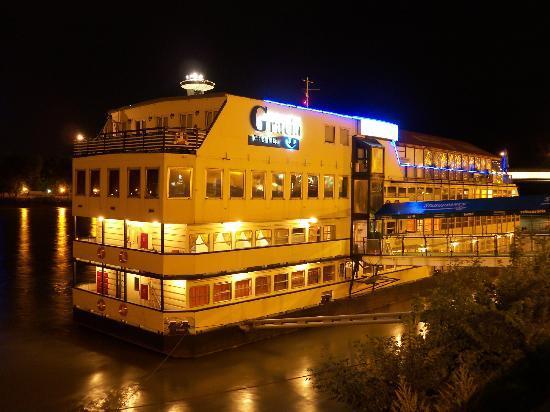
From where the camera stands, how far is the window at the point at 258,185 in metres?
24.2

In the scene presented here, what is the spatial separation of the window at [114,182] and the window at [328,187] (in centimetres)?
1006

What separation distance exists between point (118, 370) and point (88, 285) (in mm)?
7385

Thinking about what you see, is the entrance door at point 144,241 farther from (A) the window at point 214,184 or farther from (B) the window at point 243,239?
(A) the window at point 214,184

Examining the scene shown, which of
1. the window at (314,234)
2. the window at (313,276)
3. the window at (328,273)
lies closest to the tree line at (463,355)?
the window at (313,276)

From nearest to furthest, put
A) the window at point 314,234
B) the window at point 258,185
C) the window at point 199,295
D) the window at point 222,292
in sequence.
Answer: the window at point 199,295
the window at point 222,292
the window at point 258,185
the window at point 314,234

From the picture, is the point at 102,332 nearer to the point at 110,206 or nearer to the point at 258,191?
the point at 110,206

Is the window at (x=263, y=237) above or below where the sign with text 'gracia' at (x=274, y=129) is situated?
below

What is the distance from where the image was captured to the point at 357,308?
96.6 ft

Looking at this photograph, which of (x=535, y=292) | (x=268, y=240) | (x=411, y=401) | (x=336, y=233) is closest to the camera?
(x=411, y=401)

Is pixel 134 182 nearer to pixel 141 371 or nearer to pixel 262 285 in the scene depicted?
pixel 262 285

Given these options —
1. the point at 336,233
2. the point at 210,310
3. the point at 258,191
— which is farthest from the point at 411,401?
the point at 336,233

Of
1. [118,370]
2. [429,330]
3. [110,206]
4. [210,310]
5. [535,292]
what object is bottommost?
[118,370]

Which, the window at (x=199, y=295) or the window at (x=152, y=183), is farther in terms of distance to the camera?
the window at (x=199, y=295)

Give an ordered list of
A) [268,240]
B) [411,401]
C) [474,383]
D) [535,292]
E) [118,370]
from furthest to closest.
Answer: [268,240] → [118,370] → [535,292] → [474,383] → [411,401]
